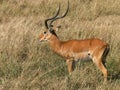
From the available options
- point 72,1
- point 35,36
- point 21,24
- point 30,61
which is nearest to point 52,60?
point 30,61

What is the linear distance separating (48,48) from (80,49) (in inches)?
49.7

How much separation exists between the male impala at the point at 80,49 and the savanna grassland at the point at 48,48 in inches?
5.6

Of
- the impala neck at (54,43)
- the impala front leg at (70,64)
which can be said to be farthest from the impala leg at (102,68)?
the impala neck at (54,43)

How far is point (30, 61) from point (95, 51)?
1184 mm

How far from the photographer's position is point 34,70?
20.8 ft

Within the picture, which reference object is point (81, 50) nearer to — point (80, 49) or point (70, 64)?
point (80, 49)

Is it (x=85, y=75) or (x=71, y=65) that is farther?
(x=71, y=65)

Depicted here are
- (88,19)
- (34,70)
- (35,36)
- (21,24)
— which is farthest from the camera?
(88,19)

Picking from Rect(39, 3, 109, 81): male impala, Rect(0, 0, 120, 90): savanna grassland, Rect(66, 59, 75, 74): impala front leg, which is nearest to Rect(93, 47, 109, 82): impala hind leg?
Rect(39, 3, 109, 81): male impala

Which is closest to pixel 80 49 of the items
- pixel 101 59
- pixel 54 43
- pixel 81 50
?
pixel 81 50

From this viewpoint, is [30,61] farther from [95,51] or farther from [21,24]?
[21,24]

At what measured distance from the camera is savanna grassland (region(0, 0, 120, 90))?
584 centimetres

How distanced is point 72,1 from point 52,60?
6311 millimetres

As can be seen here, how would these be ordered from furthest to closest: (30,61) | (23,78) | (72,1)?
(72,1) → (30,61) → (23,78)
